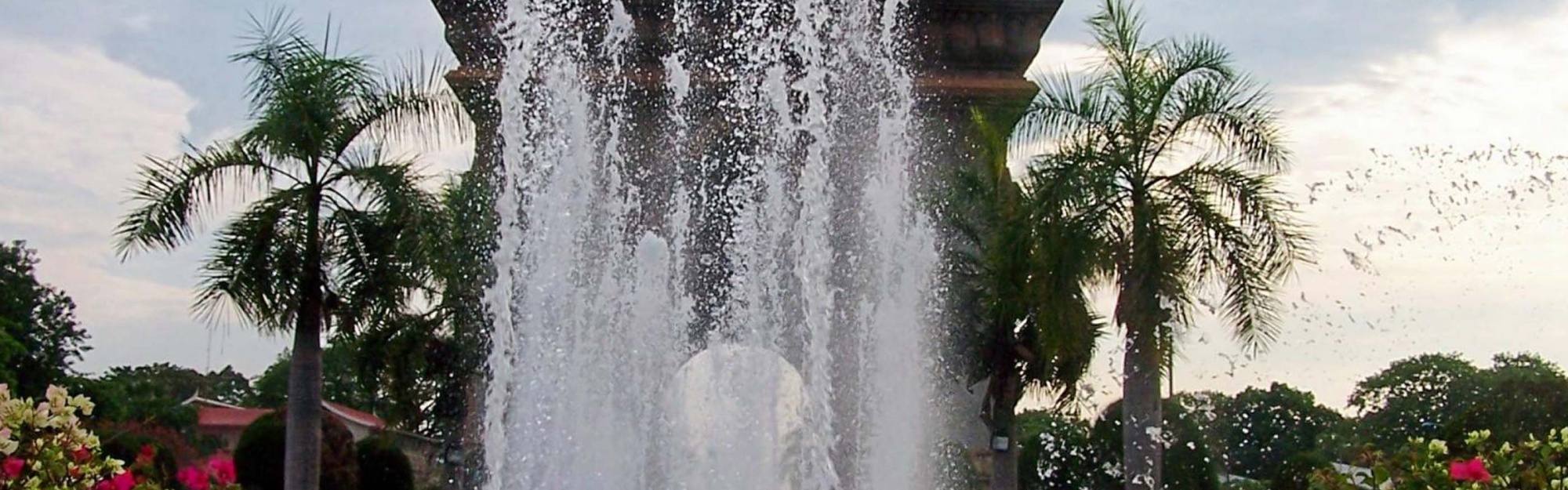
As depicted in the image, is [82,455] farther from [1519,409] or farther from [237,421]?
[237,421]

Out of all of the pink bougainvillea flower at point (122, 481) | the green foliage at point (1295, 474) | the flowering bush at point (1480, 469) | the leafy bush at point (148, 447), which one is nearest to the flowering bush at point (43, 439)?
the pink bougainvillea flower at point (122, 481)

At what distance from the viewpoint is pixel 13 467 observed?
679cm

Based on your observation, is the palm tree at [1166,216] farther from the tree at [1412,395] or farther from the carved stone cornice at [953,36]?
the tree at [1412,395]

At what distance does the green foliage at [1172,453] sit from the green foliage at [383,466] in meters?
Result: 9.82

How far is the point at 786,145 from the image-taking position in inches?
648

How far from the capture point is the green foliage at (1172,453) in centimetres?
2553

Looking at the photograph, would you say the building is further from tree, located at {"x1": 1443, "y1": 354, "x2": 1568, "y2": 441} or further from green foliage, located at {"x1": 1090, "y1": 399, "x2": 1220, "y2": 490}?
tree, located at {"x1": 1443, "y1": 354, "x2": 1568, "y2": 441}

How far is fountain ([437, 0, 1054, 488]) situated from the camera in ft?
43.2

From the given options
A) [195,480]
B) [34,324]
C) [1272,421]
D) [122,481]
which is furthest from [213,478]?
[1272,421]

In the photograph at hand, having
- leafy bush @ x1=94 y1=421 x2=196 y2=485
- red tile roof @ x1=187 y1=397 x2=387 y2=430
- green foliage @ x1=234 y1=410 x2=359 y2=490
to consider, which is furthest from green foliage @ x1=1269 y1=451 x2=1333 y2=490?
red tile roof @ x1=187 y1=397 x2=387 y2=430

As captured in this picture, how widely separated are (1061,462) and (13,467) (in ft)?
74.5

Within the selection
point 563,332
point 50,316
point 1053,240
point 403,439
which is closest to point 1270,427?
point 403,439

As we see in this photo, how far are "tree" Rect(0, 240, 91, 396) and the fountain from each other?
880 inches

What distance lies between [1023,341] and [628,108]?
481 centimetres
